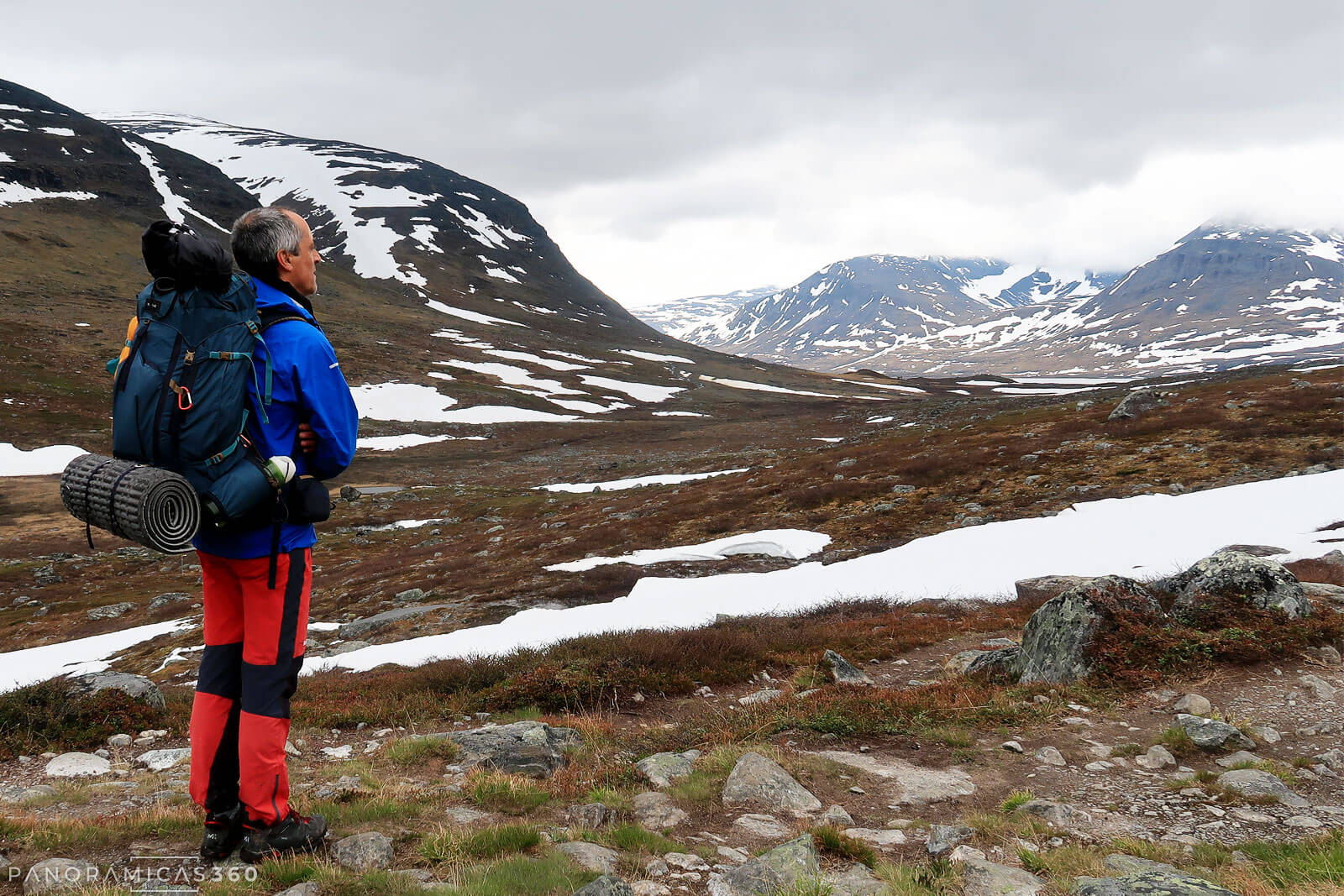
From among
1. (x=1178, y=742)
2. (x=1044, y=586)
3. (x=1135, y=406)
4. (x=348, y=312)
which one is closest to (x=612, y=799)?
(x=1178, y=742)

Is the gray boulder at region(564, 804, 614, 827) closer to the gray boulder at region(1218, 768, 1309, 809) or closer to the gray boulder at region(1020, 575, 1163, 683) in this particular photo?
the gray boulder at region(1218, 768, 1309, 809)

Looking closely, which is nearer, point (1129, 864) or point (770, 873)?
point (770, 873)

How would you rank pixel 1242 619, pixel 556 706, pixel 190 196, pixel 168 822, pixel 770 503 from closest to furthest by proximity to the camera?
pixel 168 822 → pixel 1242 619 → pixel 556 706 → pixel 770 503 → pixel 190 196

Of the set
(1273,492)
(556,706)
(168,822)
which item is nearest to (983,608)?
(556,706)

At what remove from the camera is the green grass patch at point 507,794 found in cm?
560

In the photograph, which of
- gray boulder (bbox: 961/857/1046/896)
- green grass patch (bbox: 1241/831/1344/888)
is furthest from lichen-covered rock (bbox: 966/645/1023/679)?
gray boulder (bbox: 961/857/1046/896)

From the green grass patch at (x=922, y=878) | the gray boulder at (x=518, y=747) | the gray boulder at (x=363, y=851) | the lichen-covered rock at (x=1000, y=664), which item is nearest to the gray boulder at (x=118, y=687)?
the gray boulder at (x=518, y=747)

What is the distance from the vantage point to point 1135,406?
3725cm

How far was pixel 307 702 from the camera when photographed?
10.6 meters

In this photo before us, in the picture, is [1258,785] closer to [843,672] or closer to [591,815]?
[843,672]

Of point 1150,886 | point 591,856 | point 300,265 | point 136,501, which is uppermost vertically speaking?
point 300,265

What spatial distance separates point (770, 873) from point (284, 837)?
3206mm

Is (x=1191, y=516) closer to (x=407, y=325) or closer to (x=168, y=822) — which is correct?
(x=168, y=822)

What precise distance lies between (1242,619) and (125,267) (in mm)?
148342
